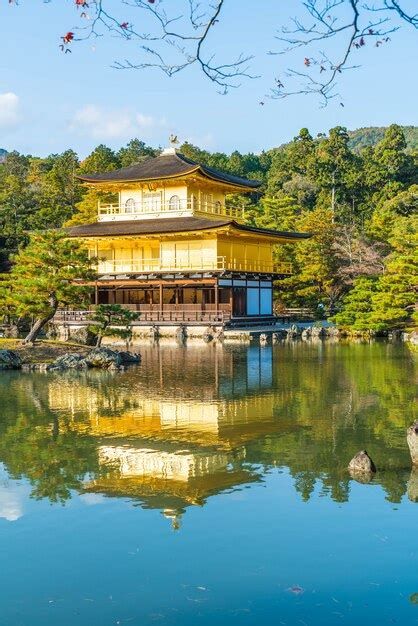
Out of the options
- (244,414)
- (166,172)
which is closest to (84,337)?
(244,414)

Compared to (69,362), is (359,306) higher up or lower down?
higher up

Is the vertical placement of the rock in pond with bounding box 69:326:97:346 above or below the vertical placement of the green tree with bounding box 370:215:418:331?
below

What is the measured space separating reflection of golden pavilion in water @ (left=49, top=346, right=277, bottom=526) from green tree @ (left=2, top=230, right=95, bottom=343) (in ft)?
11.6

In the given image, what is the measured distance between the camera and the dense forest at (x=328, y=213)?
102ft

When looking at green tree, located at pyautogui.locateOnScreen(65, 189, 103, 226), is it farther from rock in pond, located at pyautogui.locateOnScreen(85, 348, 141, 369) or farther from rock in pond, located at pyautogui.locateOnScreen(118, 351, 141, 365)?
rock in pond, located at pyautogui.locateOnScreen(85, 348, 141, 369)

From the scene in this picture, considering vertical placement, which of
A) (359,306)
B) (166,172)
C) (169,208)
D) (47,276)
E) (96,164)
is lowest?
(359,306)

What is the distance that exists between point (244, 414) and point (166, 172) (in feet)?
84.8

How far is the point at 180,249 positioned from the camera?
36.5m

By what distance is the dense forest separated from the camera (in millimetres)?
31141

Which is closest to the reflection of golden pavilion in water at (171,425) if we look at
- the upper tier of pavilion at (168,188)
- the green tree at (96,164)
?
the upper tier of pavilion at (168,188)

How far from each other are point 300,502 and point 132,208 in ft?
108

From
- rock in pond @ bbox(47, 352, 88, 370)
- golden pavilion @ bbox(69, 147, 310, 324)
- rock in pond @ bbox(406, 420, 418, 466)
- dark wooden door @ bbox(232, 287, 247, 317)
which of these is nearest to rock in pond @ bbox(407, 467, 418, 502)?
rock in pond @ bbox(406, 420, 418, 466)

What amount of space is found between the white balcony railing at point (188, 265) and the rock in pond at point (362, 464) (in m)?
24.6

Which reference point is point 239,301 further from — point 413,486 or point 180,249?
point 413,486
